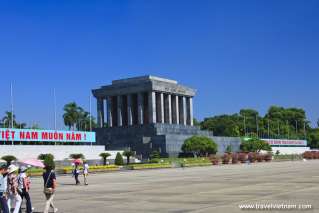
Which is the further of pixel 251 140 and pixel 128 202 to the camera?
pixel 251 140

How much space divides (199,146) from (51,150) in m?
32.3

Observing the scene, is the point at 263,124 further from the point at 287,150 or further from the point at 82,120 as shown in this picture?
the point at 82,120

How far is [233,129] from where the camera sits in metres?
147

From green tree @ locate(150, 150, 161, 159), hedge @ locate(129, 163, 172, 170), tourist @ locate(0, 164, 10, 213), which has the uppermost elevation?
tourist @ locate(0, 164, 10, 213)

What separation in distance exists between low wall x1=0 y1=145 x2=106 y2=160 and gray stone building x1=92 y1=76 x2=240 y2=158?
20.5 m

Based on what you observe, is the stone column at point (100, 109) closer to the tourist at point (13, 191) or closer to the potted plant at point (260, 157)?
the potted plant at point (260, 157)

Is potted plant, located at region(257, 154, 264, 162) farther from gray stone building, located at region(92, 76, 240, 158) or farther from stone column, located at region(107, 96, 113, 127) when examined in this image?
stone column, located at region(107, 96, 113, 127)

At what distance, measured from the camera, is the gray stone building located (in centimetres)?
10106

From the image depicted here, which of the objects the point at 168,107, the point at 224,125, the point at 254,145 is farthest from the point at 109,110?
the point at 224,125

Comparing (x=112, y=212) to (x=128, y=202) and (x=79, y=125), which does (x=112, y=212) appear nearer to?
(x=128, y=202)

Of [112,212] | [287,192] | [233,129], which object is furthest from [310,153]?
[112,212]

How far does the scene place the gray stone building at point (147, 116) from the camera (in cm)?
10106

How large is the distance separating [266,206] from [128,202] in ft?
18.6

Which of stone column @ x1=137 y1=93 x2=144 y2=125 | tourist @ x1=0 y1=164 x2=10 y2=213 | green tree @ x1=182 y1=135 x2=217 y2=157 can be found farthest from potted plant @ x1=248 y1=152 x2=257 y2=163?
tourist @ x1=0 y1=164 x2=10 y2=213
